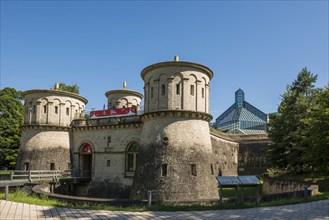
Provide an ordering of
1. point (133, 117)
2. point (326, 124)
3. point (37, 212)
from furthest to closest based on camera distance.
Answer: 1. point (133, 117)
2. point (326, 124)
3. point (37, 212)

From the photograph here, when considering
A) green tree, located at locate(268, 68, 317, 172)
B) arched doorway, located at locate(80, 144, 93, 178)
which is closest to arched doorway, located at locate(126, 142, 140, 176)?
arched doorway, located at locate(80, 144, 93, 178)

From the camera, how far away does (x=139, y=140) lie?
24500mm

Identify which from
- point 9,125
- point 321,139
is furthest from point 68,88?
point 321,139

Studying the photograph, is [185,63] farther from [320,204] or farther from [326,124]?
[320,204]

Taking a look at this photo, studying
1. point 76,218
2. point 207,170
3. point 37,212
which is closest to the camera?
point 76,218

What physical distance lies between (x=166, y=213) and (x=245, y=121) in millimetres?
53823

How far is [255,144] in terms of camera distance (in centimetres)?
4050

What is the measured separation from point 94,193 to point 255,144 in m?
24.3

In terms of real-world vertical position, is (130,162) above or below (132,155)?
below

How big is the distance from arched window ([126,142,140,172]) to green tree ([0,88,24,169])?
699 inches

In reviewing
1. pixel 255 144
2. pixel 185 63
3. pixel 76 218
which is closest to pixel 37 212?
pixel 76 218

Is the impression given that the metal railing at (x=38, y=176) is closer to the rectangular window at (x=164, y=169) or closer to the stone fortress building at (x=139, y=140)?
the stone fortress building at (x=139, y=140)

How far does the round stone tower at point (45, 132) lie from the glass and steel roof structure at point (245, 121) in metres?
36.9

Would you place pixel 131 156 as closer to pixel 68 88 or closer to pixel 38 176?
pixel 38 176
